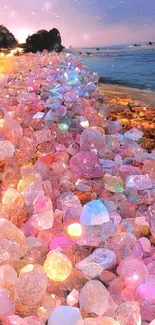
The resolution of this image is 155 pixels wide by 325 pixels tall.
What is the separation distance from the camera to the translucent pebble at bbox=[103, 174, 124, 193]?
2.62 m

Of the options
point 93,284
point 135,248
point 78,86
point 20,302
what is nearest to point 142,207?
point 135,248

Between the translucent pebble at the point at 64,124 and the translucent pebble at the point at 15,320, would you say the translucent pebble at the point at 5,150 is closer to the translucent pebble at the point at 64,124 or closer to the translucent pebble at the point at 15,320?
the translucent pebble at the point at 64,124

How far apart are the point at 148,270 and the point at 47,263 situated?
52 cm

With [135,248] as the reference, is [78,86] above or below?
above

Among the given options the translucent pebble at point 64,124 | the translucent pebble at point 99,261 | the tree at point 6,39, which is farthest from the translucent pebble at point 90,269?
the tree at point 6,39

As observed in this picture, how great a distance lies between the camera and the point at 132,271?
1.83 m

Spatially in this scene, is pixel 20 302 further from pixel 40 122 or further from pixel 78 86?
pixel 78 86

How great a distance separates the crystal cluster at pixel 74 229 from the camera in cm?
165

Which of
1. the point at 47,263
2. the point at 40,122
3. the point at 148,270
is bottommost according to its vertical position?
the point at 148,270

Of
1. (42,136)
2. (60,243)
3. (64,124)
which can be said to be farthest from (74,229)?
(64,124)

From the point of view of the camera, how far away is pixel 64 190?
263 cm

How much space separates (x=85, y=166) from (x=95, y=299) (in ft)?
4.26

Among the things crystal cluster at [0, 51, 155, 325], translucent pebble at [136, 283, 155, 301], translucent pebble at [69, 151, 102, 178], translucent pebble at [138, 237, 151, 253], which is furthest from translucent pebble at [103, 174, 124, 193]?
translucent pebble at [136, 283, 155, 301]

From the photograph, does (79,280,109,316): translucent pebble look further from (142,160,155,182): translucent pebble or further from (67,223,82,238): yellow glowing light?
(142,160,155,182): translucent pebble
